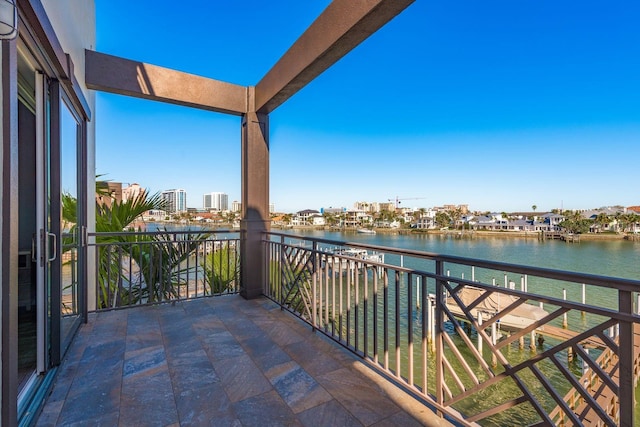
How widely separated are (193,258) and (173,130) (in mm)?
7583

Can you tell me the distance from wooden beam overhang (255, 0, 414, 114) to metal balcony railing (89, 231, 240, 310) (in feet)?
7.04

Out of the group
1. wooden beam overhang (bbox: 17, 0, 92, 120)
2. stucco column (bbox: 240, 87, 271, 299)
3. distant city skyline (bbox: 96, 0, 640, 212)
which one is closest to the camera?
wooden beam overhang (bbox: 17, 0, 92, 120)

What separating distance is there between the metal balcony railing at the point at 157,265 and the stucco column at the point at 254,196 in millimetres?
360

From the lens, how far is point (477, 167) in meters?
21.4

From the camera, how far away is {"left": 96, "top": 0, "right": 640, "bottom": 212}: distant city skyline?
17.9 feet

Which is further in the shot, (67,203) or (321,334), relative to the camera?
(321,334)

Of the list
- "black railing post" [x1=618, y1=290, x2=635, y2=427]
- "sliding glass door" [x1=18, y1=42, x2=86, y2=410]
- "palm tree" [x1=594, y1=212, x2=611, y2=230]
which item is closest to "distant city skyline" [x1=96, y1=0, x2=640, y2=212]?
"sliding glass door" [x1=18, y1=42, x2=86, y2=410]

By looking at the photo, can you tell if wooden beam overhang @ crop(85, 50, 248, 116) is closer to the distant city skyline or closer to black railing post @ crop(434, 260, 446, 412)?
the distant city skyline

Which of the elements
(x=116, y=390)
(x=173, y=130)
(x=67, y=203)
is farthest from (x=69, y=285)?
(x=173, y=130)

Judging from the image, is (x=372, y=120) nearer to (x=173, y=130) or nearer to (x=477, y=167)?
(x=173, y=130)

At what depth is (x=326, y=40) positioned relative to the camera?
90.3 inches

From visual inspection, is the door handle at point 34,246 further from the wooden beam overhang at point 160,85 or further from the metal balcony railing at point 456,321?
the wooden beam overhang at point 160,85

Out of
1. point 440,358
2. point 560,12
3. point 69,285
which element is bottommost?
point 440,358

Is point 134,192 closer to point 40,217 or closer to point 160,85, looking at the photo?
point 160,85
